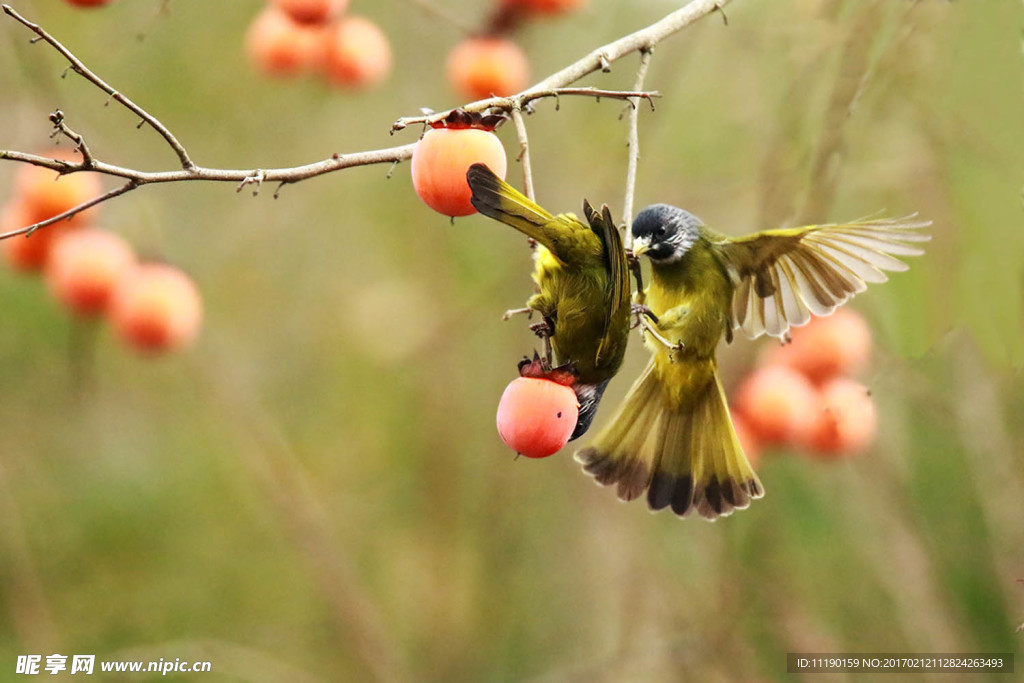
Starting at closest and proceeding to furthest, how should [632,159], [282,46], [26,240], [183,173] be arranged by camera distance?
[183,173]
[632,159]
[26,240]
[282,46]

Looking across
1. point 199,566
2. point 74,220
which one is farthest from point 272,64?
point 199,566

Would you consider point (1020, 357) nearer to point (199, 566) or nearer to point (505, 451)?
point (505, 451)

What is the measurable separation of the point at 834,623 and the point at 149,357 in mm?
4010

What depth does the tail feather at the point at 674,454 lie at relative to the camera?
2475 millimetres

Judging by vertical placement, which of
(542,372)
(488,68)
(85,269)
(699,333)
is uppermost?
(488,68)

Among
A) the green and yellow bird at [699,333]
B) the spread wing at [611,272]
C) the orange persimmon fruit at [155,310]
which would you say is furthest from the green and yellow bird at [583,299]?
the orange persimmon fruit at [155,310]

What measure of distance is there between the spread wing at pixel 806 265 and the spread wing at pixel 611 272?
1.87 ft

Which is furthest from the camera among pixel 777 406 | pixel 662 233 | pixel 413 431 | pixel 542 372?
pixel 413 431

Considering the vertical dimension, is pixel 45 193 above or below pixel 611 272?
above

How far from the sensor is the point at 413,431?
17.2 ft

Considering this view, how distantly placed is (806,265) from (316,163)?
4.33 feet

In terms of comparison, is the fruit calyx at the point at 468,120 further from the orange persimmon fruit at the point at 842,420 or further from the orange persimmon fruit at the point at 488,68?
the orange persimmon fruit at the point at 842,420

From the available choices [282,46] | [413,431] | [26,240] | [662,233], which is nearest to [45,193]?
[26,240]

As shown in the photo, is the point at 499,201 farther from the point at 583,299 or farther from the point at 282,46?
the point at 282,46
